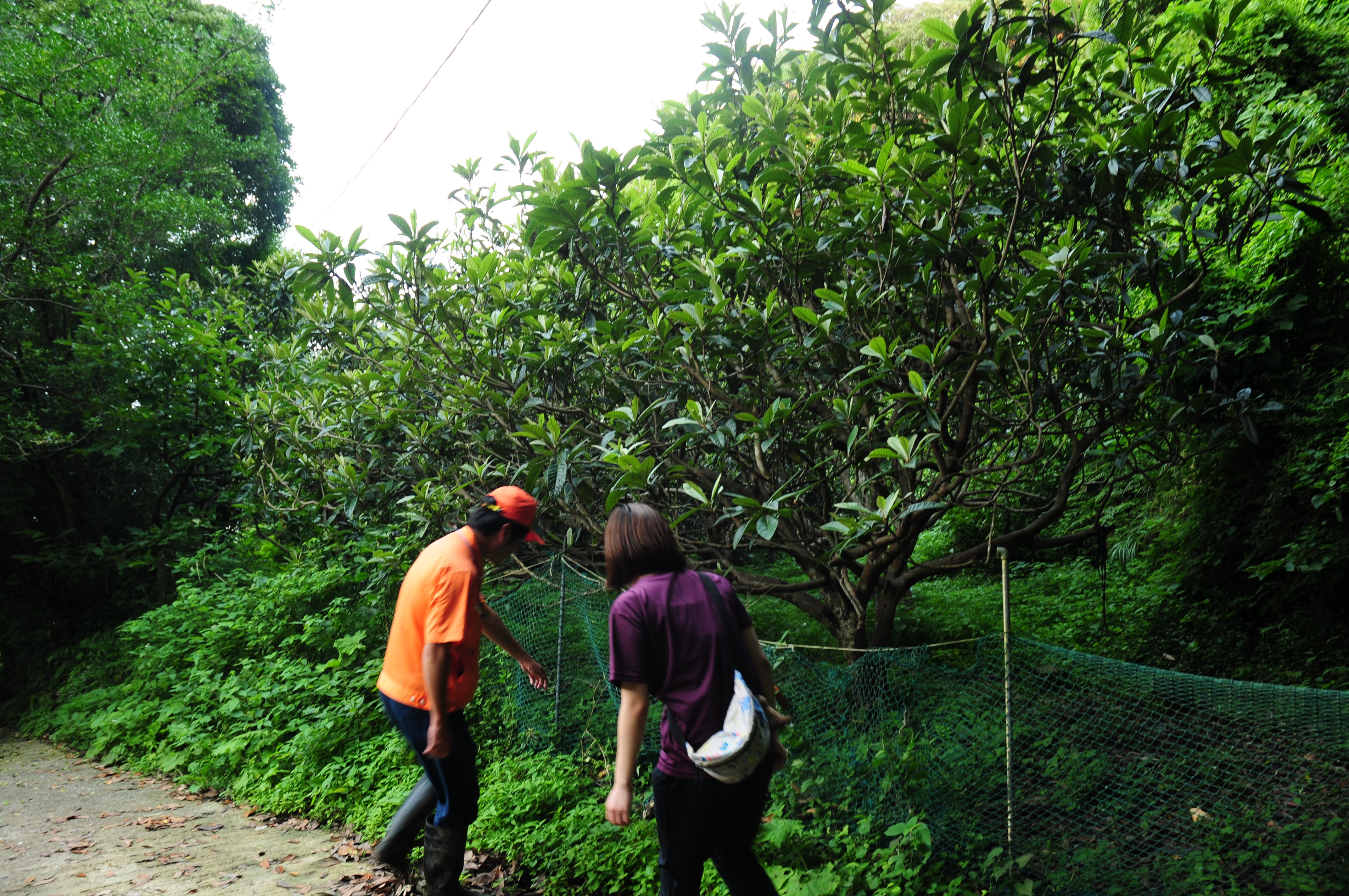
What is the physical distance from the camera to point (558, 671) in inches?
194

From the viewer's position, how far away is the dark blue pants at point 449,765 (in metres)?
3.09

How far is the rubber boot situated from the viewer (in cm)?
344

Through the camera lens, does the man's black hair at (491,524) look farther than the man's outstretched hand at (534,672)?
No

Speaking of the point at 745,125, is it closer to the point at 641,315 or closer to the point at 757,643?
the point at 641,315

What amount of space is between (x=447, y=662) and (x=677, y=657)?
111 centimetres

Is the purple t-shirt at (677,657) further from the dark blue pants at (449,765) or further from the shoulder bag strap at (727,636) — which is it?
the dark blue pants at (449,765)

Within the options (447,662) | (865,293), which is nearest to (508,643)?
(447,662)

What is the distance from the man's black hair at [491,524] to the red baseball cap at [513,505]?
12 mm

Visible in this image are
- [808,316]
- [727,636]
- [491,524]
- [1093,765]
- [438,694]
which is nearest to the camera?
[727,636]

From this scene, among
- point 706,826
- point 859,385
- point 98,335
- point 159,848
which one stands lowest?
point 159,848

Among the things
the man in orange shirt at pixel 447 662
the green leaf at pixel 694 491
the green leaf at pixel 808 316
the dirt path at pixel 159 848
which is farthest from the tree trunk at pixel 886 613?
the dirt path at pixel 159 848

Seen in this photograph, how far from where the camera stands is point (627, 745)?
2270mm

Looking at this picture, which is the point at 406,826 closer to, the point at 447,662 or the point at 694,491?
the point at 447,662

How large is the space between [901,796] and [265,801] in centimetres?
413
